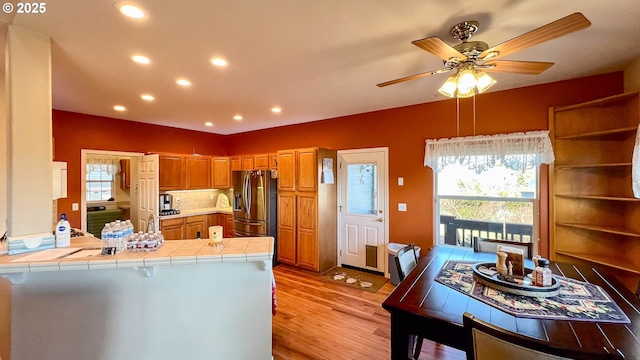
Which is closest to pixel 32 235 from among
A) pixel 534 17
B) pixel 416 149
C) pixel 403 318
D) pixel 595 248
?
pixel 403 318

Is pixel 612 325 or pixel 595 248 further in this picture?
pixel 595 248

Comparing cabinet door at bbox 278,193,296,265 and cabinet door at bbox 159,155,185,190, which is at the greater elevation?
cabinet door at bbox 159,155,185,190

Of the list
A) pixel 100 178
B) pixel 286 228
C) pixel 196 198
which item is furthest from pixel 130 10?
pixel 100 178

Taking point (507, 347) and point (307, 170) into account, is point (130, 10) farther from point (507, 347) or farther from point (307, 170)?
point (307, 170)

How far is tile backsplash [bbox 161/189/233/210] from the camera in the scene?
17.9 feet

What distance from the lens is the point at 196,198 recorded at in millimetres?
5762

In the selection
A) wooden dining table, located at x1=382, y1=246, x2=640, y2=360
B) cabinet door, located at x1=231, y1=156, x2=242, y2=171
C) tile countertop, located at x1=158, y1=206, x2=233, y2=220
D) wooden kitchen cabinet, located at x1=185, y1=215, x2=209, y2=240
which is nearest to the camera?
wooden dining table, located at x1=382, y1=246, x2=640, y2=360

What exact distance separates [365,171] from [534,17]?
2848mm

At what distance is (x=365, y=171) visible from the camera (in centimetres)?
438

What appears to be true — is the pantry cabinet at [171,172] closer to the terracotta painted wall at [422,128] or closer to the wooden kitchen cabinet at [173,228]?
the wooden kitchen cabinet at [173,228]

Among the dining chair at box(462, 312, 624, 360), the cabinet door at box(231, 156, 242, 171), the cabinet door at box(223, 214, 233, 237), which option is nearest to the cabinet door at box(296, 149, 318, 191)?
the cabinet door at box(231, 156, 242, 171)

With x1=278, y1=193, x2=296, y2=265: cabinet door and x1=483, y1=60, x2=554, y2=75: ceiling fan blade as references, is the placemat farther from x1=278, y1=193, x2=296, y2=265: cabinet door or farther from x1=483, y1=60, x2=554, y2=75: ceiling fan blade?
x1=278, y1=193, x2=296, y2=265: cabinet door

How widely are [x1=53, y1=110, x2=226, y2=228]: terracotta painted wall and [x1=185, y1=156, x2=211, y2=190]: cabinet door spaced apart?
0.43 meters

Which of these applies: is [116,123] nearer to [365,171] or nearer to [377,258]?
[365,171]
